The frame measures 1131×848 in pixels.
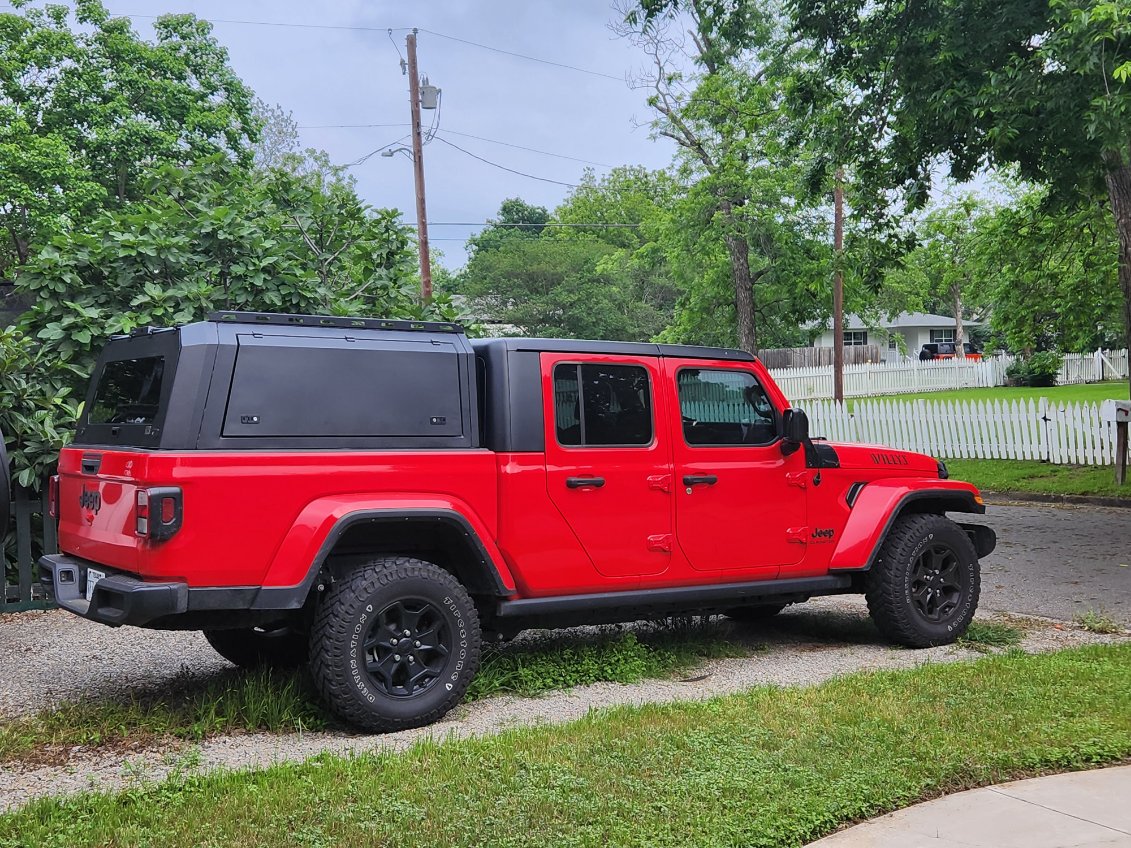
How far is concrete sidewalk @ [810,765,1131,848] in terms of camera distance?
3.68 m

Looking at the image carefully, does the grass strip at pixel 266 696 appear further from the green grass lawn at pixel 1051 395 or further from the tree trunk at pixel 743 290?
the green grass lawn at pixel 1051 395

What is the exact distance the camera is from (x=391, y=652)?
5.14 meters

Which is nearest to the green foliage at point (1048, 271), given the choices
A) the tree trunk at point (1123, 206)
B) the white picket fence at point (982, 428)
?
the white picket fence at point (982, 428)

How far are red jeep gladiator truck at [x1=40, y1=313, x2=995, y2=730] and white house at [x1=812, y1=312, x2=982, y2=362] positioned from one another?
2285 inches

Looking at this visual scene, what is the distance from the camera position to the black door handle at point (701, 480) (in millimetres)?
6105

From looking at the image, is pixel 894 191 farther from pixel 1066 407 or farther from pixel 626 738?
pixel 626 738

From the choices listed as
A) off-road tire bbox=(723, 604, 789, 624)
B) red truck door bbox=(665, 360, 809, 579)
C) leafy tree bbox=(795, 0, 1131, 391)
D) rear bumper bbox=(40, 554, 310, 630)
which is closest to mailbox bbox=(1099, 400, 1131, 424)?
leafy tree bbox=(795, 0, 1131, 391)

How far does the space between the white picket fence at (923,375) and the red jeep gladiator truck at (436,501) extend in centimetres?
3133

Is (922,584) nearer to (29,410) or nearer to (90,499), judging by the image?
(90,499)

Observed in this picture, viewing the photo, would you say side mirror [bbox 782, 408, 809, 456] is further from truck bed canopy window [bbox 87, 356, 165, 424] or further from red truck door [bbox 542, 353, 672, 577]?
truck bed canopy window [bbox 87, 356, 165, 424]

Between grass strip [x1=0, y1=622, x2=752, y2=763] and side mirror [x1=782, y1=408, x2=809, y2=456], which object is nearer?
grass strip [x1=0, y1=622, x2=752, y2=763]

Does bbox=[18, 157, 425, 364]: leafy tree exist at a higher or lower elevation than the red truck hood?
higher

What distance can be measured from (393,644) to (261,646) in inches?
55.5

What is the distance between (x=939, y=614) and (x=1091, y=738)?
229 cm
